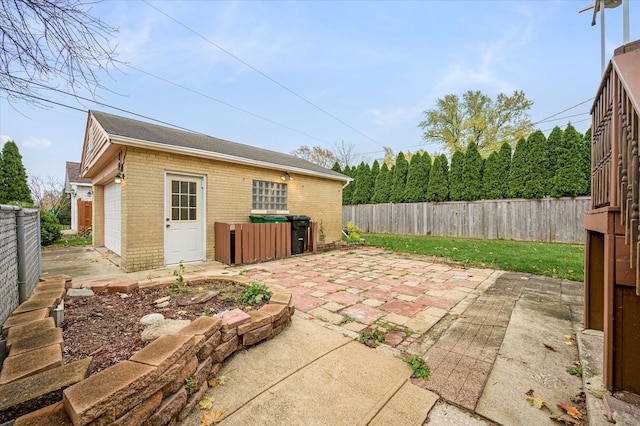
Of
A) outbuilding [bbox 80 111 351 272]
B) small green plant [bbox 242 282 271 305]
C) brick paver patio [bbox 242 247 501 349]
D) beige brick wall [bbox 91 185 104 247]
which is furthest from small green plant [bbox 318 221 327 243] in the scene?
beige brick wall [bbox 91 185 104 247]

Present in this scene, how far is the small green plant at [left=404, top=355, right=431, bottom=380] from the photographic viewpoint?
1.90 metres

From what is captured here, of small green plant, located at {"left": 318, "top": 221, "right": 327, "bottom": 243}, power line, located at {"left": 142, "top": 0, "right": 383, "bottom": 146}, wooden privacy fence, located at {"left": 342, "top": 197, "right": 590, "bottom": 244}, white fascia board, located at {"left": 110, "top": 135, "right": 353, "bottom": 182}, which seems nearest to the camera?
white fascia board, located at {"left": 110, "top": 135, "right": 353, "bottom": 182}

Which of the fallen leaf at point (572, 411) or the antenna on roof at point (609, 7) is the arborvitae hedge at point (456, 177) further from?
the fallen leaf at point (572, 411)

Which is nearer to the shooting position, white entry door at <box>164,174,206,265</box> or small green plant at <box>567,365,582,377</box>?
small green plant at <box>567,365,582,377</box>

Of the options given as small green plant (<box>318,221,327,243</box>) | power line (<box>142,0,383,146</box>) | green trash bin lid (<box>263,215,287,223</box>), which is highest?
power line (<box>142,0,383,146</box>)

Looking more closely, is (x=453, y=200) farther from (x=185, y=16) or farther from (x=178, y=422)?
(x=178, y=422)

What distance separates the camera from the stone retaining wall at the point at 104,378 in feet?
3.66

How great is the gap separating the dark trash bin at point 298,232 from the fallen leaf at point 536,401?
5.90 m

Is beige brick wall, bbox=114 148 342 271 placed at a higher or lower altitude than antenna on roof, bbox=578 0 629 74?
lower

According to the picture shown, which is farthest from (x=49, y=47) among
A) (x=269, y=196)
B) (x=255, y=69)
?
(x=255, y=69)

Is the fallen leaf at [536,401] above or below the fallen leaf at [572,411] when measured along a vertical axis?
below

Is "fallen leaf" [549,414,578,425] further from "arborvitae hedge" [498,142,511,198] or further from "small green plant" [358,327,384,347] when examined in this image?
"arborvitae hedge" [498,142,511,198]

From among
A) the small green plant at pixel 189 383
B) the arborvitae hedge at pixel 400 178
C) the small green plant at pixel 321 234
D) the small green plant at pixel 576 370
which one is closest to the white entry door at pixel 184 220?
the small green plant at pixel 321 234

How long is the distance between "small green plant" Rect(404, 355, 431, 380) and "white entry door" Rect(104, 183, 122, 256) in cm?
745
